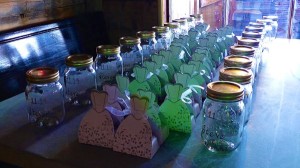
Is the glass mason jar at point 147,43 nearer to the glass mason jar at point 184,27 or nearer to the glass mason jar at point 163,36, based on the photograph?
the glass mason jar at point 163,36

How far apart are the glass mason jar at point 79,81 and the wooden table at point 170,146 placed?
0.07 meters

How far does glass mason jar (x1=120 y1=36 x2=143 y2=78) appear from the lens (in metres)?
1.19

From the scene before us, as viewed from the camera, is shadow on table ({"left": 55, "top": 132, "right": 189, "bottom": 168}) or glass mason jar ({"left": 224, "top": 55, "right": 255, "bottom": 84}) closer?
shadow on table ({"left": 55, "top": 132, "right": 189, "bottom": 168})

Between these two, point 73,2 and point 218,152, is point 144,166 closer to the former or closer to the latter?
point 218,152

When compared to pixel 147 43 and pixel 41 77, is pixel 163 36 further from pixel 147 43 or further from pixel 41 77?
pixel 41 77

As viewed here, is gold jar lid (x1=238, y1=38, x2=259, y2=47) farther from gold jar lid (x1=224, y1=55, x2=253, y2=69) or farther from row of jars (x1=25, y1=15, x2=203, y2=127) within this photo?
row of jars (x1=25, y1=15, x2=203, y2=127)

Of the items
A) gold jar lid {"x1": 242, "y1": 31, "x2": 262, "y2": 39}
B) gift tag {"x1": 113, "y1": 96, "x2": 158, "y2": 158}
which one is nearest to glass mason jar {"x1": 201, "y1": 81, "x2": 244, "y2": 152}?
gift tag {"x1": 113, "y1": 96, "x2": 158, "y2": 158}

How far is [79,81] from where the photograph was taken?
1.03 meters

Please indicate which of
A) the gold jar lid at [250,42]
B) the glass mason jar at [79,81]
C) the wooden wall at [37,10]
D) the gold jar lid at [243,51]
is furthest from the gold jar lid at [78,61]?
the wooden wall at [37,10]

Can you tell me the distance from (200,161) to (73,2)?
1969 millimetres

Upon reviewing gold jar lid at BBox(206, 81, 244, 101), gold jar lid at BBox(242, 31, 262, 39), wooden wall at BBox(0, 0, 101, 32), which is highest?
wooden wall at BBox(0, 0, 101, 32)

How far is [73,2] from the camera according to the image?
236 cm

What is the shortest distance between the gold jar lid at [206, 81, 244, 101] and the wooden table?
0.44ft

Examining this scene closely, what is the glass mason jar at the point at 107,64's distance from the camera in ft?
3.50
